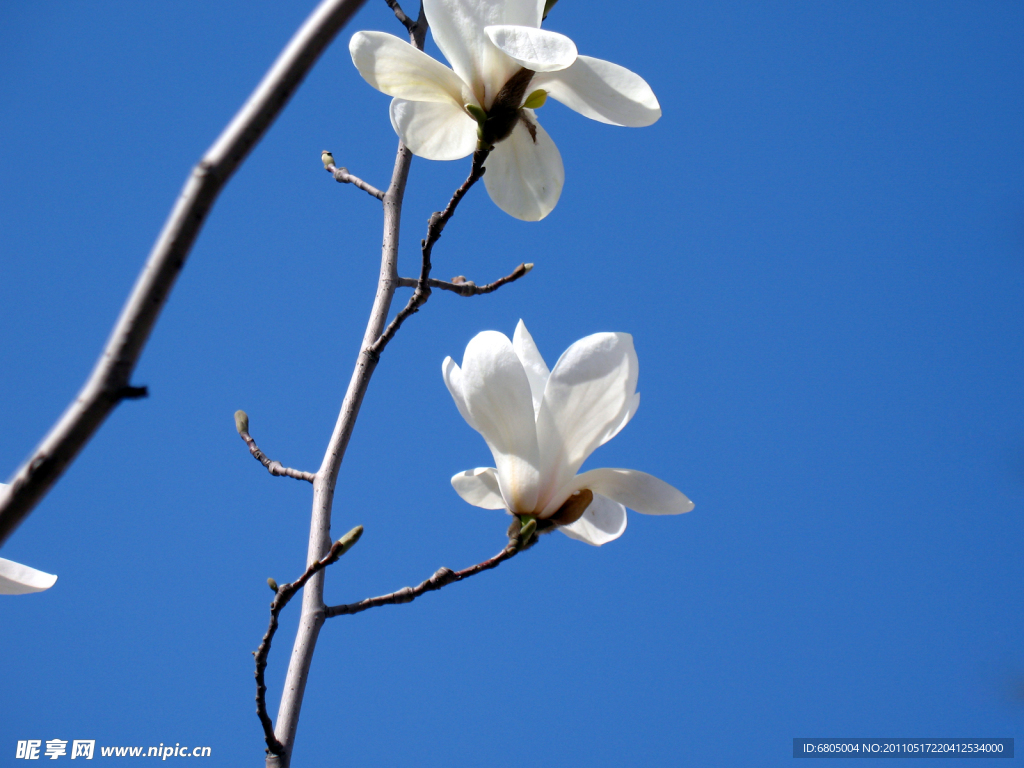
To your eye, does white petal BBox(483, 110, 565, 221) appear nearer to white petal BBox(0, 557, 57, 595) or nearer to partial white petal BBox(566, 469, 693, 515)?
partial white petal BBox(566, 469, 693, 515)

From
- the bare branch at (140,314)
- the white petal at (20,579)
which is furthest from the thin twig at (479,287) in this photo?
the bare branch at (140,314)

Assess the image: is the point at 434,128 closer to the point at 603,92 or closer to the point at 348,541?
the point at 603,92

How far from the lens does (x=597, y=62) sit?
724mm

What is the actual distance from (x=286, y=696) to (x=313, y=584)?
101mm

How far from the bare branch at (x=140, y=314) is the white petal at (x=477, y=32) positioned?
1.42 feet

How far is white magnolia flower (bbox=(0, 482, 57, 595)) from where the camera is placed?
0.59 m

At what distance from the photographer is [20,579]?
590 millimetres

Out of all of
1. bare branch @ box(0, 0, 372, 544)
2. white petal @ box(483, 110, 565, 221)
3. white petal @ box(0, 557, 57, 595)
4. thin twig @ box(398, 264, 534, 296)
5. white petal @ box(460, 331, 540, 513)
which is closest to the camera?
bare branch @ box(0, 0, 372, 544)

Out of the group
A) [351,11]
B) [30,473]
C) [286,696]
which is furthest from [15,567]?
[351,11]

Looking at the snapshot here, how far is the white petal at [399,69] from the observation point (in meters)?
0.73

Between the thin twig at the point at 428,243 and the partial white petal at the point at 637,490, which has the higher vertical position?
the thin twig at the point at 428,243

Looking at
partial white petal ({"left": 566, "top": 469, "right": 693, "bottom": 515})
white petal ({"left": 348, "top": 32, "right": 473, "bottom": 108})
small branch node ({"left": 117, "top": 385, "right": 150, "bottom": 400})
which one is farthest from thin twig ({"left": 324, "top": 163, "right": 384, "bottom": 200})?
small branch node ({"left": 117, "top": 385, "right": 150, "bottom": 400})

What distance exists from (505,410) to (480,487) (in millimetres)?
123

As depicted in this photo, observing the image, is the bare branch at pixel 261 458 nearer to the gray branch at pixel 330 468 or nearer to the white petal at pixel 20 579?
the gray branch at pixel 330 468
